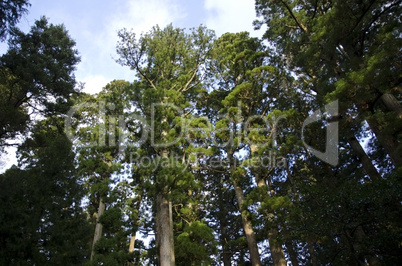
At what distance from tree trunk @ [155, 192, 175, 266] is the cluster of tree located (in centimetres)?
4

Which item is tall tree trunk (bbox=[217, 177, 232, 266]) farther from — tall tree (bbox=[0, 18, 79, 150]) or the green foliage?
tall tree (bbox=[0, 18, 79, 150])

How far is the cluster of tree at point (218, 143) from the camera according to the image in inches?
256

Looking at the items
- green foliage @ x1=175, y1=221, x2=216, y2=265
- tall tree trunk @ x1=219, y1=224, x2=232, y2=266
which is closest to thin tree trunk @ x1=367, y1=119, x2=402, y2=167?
green foliage @ x1=175, y1=221, x2=216, y2=265

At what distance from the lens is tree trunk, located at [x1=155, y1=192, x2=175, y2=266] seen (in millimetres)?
7742

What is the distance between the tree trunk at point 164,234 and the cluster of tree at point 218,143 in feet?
0.13

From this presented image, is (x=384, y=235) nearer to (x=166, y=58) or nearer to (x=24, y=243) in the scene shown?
(x=24, y=243)

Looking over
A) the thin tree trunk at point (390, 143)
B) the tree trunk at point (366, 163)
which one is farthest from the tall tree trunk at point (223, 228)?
the thin tree trunk at point (390, 143)

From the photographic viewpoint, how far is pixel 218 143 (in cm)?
1110

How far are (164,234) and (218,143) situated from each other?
441 centimetres

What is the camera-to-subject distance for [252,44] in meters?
13.7

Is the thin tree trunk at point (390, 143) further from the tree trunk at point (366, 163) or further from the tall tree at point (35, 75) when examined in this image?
the tall tree at point (35, 75)

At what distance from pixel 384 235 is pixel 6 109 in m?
10.6

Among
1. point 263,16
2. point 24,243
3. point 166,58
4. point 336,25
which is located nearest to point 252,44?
point 263,16

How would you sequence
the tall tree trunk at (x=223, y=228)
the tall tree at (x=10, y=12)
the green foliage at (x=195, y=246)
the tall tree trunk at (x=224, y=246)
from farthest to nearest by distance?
the tall tree trunk at (x=223, y=228)
the tall tree trunk at (x=224, y=246)
the green foliage at (x=195, y=246)
the tall tree at (x=10, y=12)
